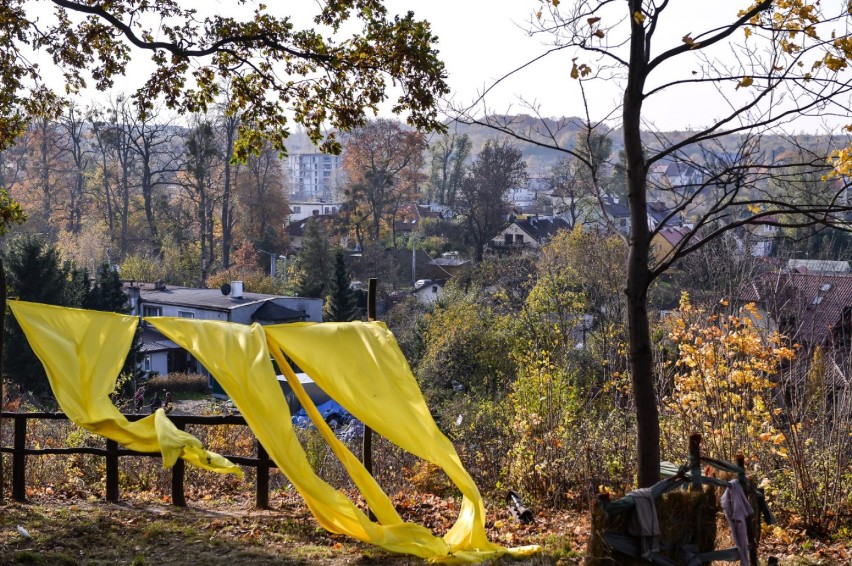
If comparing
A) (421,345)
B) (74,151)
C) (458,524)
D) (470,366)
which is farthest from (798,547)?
(74,151)

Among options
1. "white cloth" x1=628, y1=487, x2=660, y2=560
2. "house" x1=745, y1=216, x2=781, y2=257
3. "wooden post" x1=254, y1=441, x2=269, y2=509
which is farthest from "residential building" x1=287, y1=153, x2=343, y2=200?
"white cloth" x1=628, y1=487, x2=660, y2=560

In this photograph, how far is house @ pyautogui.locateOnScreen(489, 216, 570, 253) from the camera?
48.6m

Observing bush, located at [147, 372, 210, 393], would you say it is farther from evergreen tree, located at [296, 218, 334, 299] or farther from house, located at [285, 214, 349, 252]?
house, located at [285, 214, 349, 252]

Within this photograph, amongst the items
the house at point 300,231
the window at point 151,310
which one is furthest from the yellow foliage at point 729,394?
the house at point 300,231

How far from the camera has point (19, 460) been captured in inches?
339

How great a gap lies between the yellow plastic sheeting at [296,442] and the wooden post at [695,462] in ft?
5.42

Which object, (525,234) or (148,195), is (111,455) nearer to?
(148,195)

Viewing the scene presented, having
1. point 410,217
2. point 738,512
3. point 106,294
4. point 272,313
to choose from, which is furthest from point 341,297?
point 738,512

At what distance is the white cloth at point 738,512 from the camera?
5.71 m

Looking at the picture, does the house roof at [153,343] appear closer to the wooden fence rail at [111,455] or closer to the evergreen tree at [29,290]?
the evergreen tree at [29,290]

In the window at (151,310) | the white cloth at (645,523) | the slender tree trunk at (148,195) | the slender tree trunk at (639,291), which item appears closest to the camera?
the white cloth at (645,523)

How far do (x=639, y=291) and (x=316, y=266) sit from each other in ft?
123

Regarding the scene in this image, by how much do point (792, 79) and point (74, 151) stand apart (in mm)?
50778

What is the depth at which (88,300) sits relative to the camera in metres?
34.1
